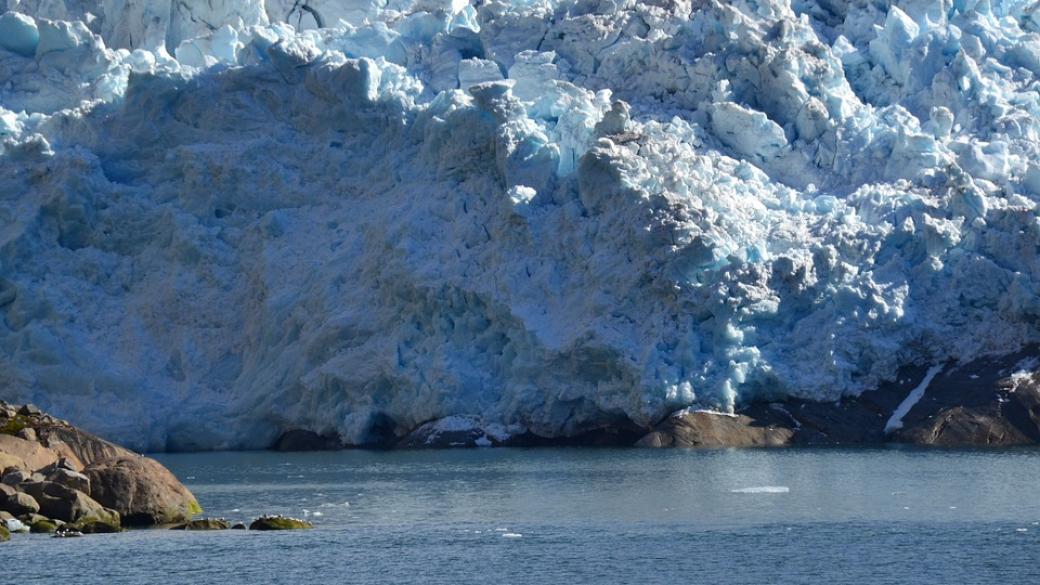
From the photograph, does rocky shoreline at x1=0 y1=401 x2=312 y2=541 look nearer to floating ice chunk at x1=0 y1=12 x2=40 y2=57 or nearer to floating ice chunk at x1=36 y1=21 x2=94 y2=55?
floating ice chunk at x1=36 y1=21 x2=94 y2=55

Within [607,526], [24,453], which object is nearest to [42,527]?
[24,453]

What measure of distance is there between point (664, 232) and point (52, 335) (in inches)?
698

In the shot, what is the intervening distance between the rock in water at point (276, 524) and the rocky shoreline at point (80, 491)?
0.02m

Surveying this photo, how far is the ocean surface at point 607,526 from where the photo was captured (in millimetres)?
32812

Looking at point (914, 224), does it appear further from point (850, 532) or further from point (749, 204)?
point (850, 532)

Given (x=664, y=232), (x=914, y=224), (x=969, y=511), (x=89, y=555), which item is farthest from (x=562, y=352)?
(x=89, y=555)

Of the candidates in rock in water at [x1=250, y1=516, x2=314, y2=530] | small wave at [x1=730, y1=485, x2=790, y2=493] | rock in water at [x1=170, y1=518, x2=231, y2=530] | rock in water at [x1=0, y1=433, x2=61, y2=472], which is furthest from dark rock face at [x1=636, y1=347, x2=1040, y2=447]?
rock in water at [x1=0, y1=433, x2=61, y2=472]

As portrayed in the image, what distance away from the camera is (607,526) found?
126 feet

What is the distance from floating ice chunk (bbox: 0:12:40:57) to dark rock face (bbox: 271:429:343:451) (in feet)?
49.7

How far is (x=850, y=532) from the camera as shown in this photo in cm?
3666

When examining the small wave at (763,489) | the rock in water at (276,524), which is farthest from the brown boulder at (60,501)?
the small wave at (763,489)

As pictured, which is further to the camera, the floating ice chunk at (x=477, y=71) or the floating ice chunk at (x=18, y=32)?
the floating ice chunk at (x=18, y=32)

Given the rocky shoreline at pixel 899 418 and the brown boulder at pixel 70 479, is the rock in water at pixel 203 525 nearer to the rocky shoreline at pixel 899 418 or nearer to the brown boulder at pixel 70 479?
the brown boulder at pixel 70 479

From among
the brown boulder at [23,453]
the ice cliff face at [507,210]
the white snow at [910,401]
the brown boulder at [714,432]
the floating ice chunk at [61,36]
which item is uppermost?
the floating ice chunk at [61,36]
